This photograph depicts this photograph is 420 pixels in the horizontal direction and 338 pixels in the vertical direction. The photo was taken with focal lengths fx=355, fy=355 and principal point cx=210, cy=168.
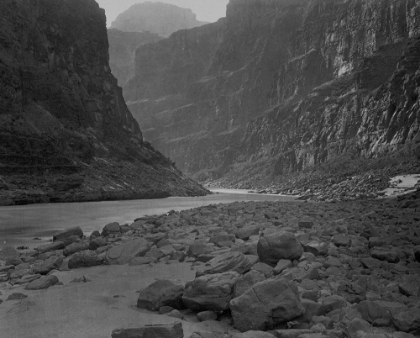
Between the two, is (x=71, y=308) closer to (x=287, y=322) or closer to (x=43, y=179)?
(x=287, y=322)

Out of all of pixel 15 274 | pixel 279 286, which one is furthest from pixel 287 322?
pixel 15 274

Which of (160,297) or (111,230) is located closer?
(160,297)

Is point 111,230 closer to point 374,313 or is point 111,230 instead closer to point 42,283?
point 42,283

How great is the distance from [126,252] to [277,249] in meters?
4.35

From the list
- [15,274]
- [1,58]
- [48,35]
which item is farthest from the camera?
[48,35]

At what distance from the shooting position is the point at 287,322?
4645 mm

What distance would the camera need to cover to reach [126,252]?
9.58 meters

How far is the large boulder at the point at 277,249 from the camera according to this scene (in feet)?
23.7

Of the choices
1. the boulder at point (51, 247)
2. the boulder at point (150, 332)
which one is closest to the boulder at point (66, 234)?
the boulder at point (51, 247)

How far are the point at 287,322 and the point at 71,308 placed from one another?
346cm

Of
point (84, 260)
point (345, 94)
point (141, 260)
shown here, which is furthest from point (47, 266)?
point (345, 94)

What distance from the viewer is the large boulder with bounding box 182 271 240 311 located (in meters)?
5.26

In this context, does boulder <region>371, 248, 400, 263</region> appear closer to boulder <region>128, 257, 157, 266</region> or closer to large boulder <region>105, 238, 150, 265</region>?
boulder <region>128, 257, 157, 266</region>

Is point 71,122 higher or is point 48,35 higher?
point 48,35
